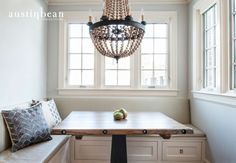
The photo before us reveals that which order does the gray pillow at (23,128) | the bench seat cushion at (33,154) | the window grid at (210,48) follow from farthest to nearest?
the window grid at (210,48) → the gray pillow at (23,128) → the bench seat cushion at (33,154)

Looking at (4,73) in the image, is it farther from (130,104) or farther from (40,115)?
(130,104)

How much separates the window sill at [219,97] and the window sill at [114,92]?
56cm

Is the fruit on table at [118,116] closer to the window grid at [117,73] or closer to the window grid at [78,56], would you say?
the window grid at [117,73]

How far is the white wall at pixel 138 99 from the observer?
3512 millimetres

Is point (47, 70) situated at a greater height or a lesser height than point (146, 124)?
greater

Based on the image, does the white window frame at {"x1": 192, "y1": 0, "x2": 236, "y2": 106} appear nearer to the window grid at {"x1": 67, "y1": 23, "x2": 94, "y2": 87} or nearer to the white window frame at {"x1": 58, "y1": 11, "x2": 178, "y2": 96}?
the white window frame at {"x1": 58, "y1": 11, "x2": 178, "y2": 96}

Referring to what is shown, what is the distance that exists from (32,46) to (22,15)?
→ 465 mm

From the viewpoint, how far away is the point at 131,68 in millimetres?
3689

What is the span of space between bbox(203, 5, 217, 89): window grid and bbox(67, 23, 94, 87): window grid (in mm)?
1781

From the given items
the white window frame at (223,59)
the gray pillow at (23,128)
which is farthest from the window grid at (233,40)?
the gray pillow at (23,128)

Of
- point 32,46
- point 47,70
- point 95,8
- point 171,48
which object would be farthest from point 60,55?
point 171,48

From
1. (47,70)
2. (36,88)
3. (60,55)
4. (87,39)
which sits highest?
(87,39)

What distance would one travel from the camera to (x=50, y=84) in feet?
12.1

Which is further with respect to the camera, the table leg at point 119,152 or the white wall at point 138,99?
the white wall at point 138,99
